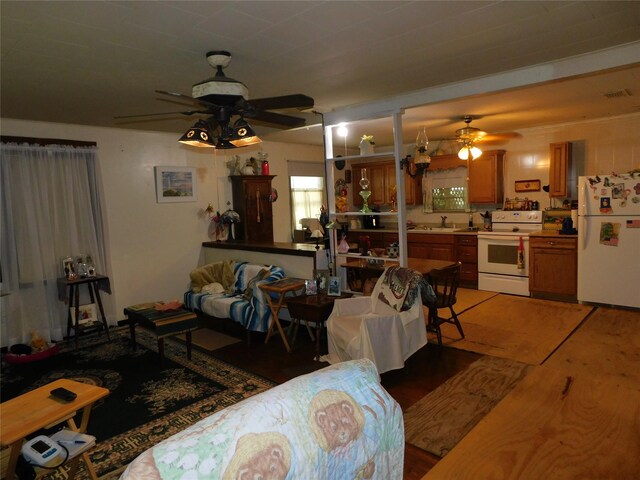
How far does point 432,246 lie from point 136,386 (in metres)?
4.86

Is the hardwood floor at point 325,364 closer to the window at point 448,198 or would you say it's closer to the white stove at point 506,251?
the white stove at point 506,251

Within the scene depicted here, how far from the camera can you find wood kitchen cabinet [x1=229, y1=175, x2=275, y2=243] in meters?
5.81

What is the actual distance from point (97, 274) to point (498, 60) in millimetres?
4621

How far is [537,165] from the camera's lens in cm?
614

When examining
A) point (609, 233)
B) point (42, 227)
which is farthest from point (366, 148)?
point (42, 227)

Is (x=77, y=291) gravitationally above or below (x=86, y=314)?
above

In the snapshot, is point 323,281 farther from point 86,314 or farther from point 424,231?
point 424,231

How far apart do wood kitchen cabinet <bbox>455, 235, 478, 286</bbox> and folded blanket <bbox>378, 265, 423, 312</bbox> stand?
3.27m

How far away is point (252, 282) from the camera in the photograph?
179 inches

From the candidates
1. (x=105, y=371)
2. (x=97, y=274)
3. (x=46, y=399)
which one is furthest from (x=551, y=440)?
(x=97, y=274)

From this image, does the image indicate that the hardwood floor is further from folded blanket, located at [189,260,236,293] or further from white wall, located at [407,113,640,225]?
white wall, located at [407,113,640,225]

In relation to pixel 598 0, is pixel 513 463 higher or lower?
lower

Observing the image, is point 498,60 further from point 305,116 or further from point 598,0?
point 305,116

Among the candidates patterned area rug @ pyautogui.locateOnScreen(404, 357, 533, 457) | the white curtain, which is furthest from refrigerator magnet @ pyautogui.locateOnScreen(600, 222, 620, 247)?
the white curtain
